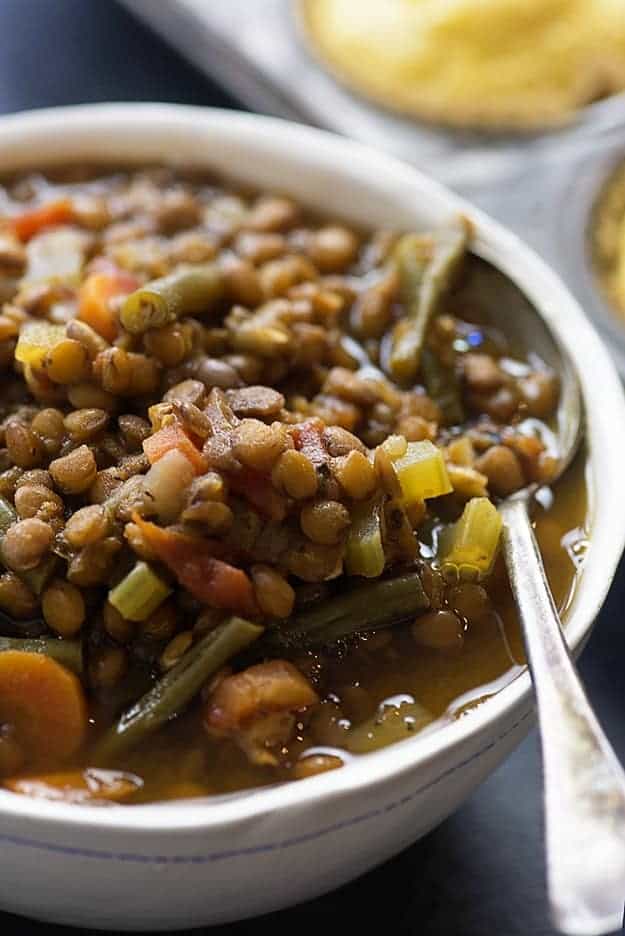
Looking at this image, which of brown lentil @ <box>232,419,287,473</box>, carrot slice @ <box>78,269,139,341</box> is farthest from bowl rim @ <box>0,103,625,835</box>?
carrot slice @ <box>78,269,139,341</box>

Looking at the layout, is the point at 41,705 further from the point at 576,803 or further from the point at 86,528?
the point at 576,803

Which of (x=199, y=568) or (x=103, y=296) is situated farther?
(x=103, y=296)

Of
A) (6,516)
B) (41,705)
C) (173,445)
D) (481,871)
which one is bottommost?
(481,871)

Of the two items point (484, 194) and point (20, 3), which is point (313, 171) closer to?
point (484, 194)

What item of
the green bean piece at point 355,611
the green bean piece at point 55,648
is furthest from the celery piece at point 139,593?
the green bean piece at point 355,611

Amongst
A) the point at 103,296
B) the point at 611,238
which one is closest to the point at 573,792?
the point at 103,296

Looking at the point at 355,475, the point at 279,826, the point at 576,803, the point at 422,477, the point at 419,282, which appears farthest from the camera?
the point at 419,282

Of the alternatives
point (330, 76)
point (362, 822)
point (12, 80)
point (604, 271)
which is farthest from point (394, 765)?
point (12, 80)

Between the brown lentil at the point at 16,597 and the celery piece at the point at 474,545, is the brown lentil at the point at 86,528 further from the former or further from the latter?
the celery piece at the point at 474,545
